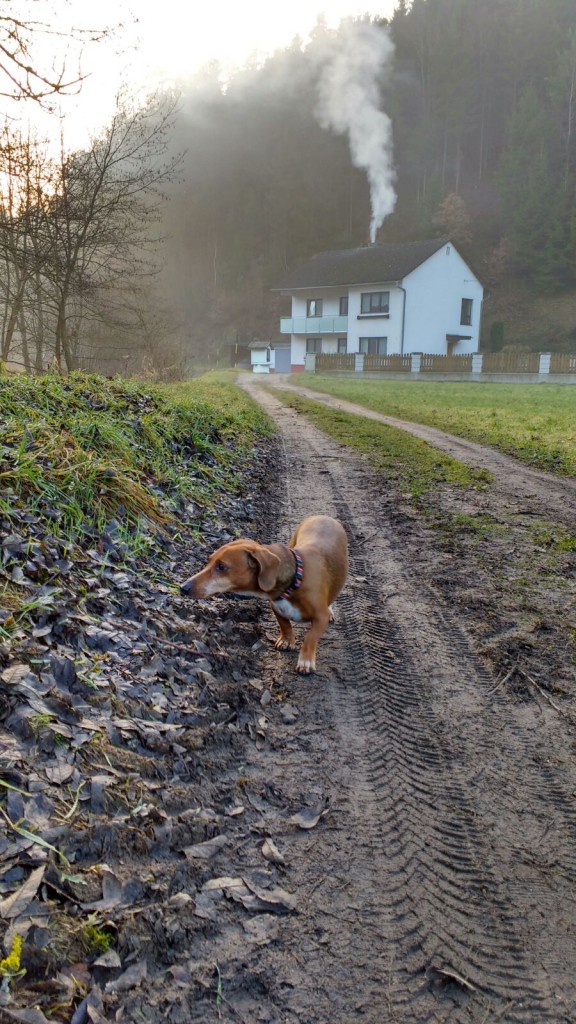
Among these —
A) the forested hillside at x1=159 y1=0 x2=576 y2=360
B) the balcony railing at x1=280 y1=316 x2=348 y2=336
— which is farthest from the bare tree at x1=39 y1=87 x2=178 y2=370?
the forested hillside at x1=159 y1=0 x2=576 y2=360

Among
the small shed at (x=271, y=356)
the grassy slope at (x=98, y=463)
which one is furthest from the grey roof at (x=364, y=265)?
the grassy slope at (x=98, y=463)

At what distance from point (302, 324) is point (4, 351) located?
40600mm

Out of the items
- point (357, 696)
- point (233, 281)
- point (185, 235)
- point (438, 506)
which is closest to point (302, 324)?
point (233, 281)

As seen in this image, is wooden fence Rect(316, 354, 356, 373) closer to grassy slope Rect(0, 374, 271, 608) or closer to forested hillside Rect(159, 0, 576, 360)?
forested hillside Rect(159, 0, 576, 360)

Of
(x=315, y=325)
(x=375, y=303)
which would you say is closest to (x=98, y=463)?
(x=375, y=303)

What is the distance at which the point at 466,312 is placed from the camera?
Result: 52.7 metres

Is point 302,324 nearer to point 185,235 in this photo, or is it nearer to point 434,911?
point 185,235

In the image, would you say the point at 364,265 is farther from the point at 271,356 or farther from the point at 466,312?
the point at 271,356

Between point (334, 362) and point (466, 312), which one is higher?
point (466, 312)

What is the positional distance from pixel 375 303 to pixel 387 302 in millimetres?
1160

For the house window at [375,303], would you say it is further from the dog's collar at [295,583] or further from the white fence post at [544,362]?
the dog's collar at [295,583]

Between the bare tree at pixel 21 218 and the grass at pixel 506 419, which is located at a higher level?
the bare tree at pixel 21 218

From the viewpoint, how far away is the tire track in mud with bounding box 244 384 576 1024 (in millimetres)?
2078

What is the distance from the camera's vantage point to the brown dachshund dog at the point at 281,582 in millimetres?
4098
